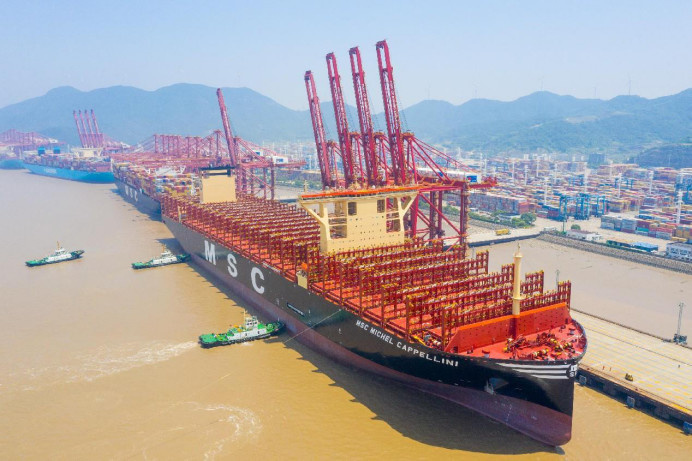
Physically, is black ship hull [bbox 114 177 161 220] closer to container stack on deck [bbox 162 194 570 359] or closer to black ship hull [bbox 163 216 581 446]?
container stack on deck [bbox 162 194 570 359]

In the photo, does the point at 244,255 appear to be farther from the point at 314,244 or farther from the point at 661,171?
the point at 661,171

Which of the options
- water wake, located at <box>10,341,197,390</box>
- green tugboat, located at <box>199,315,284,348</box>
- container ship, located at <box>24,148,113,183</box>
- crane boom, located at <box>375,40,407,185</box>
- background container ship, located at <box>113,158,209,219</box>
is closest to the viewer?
water wake, located at <box>10,341,197,390</box>

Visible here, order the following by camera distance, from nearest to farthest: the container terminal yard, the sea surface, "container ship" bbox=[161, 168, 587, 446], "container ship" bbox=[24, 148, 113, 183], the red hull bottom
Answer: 1. the red hull bottom
2. "container ship" bbox=[161, 168, 587, 446]
3. the sea surface
4. the container terminal yard
5. "container ship" bbox=[24, 148, 113, 183]

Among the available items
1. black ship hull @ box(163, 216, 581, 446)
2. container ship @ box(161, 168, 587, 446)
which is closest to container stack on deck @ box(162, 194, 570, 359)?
container ship @ box(161, 168, 587, 446)

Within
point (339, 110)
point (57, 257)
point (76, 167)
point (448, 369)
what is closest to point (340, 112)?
point (339, 110)

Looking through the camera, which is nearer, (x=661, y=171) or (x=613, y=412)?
(x=613, y=412)

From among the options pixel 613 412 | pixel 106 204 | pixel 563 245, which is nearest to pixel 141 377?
pixel 613 412

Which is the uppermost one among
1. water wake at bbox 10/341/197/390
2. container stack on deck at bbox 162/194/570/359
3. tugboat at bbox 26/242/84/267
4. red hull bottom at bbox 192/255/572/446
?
container stack on deck at bbox 162/194/570/359
